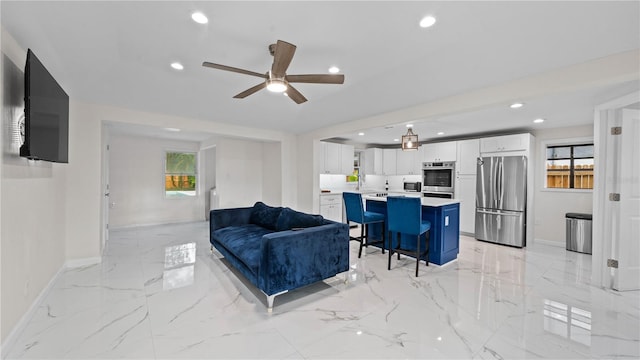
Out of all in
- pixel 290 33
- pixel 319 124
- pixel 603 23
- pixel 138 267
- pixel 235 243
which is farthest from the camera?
pixel 319 124

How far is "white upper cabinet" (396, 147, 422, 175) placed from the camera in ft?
22.0

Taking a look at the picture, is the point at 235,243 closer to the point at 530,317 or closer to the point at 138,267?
the point at 138,267

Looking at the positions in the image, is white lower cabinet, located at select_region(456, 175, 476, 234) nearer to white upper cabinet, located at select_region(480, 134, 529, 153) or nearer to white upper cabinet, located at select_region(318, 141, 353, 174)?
white upper cabinet, located at select_region(480, 134, 529, 153)

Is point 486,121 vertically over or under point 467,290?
over

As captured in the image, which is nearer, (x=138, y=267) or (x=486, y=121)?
(x=138, y=267)

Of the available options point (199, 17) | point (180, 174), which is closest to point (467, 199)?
point (199, 17)

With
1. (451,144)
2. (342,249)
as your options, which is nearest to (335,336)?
(342,249)

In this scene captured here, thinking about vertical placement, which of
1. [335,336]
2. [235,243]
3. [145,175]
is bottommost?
[335,336]

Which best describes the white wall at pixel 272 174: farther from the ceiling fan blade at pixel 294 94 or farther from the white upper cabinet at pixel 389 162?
the ceiling fan blade at pixel 294 94

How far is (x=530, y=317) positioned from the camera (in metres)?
2.45

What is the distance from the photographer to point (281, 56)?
1.91 metres

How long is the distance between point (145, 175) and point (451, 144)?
24.3 ft

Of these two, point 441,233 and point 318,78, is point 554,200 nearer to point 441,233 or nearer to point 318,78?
point 441,233

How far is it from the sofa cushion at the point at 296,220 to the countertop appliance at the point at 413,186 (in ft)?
14.2
